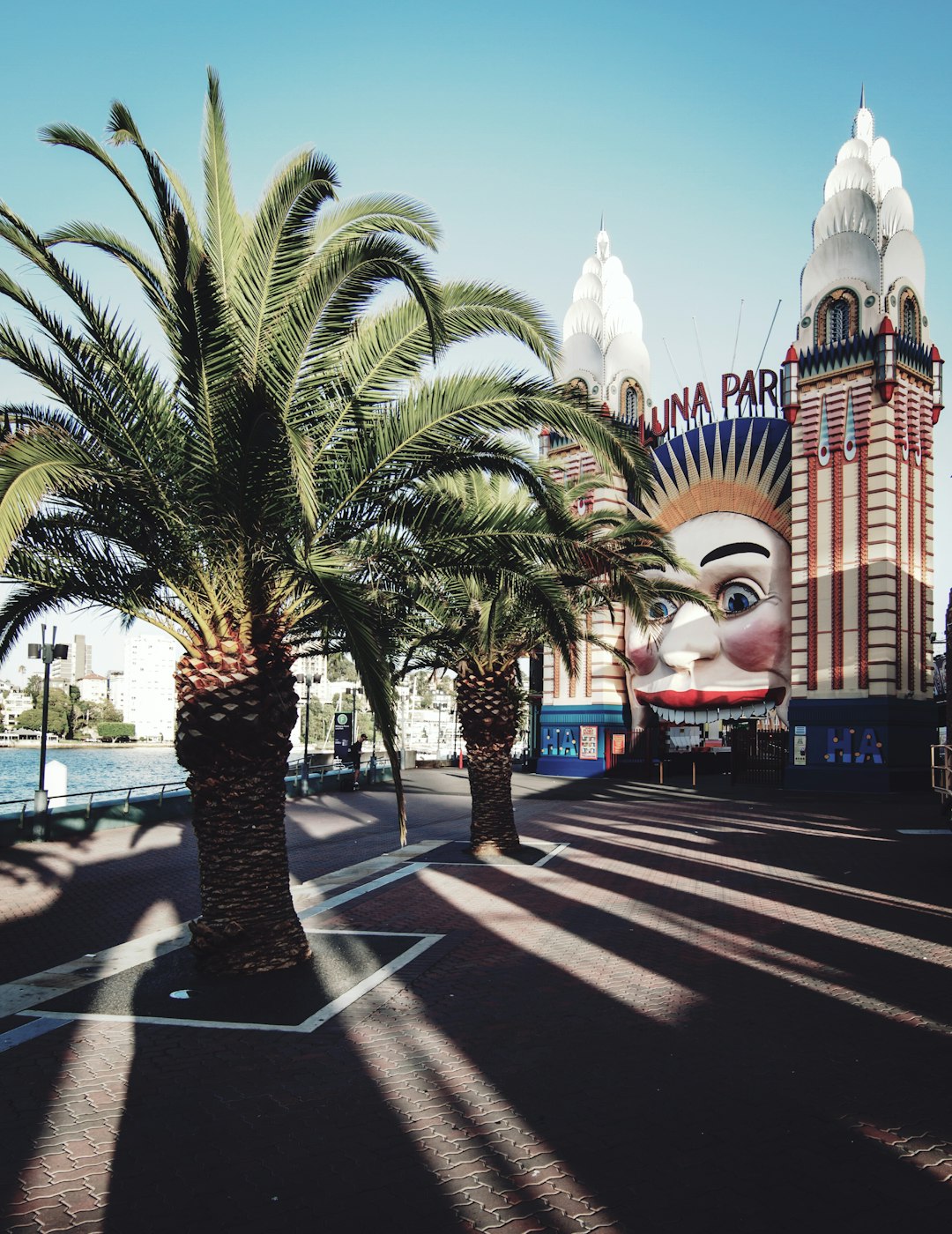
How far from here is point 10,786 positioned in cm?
6350

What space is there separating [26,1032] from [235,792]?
97.3 inches

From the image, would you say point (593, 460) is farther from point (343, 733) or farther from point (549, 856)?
point (549, 856)

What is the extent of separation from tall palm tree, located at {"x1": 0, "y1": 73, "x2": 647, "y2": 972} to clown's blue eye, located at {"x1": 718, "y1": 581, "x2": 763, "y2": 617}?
2381cm

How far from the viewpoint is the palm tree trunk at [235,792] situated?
852 centimetres

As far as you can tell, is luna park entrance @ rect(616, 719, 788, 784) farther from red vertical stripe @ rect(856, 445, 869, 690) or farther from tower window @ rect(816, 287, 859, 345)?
tower window @ rect(816, 287, 859, 345)

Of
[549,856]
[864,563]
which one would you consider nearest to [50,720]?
[864,563]

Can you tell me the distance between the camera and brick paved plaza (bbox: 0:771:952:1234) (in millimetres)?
4742

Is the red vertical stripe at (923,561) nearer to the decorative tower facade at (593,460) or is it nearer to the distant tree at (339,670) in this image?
the decorative tower facade at (593,460)

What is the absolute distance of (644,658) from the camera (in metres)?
34.7

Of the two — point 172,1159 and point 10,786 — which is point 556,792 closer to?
point 172,1159

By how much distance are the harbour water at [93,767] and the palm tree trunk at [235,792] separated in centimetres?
4064

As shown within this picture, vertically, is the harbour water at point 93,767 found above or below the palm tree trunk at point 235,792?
below

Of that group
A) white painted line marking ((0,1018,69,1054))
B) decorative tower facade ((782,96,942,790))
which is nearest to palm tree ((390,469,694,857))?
white painted line marking ((0,1018,69,1054))

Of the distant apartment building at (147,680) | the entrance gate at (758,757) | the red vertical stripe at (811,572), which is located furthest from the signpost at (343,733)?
the distant apartment building at (147,680)
